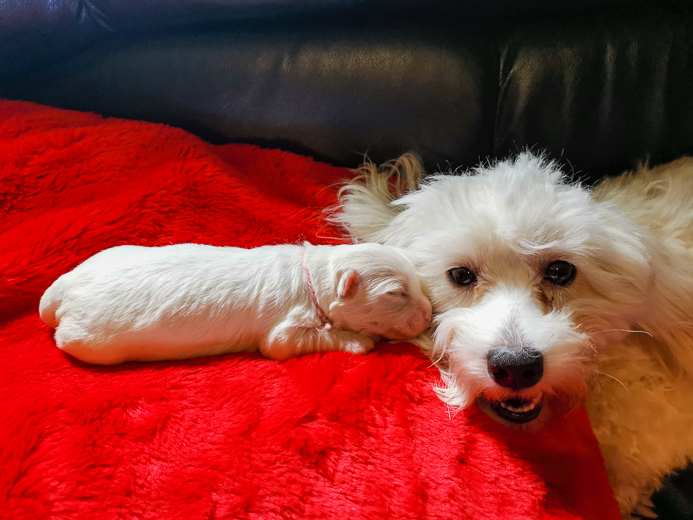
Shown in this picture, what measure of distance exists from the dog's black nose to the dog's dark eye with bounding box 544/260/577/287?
0.64 feet

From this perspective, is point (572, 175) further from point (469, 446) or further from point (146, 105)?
point (146, 105)

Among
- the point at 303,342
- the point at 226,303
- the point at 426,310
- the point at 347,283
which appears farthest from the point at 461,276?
the point at 226,303

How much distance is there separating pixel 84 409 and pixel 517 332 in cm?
79

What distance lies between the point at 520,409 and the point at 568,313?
0.20 m

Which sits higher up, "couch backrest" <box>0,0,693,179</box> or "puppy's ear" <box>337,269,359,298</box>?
"couch backrest" <box>0,0,693,179</box>

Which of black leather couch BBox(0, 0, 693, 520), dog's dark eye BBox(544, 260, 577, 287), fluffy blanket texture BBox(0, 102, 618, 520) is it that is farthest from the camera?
black leather couch BBox(0, 0, 693, 520)

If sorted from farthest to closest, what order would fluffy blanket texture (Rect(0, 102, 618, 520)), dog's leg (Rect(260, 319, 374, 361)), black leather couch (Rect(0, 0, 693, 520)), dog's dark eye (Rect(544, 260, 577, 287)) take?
black leather couch (Rect(0, 0, 693, 520)) → dog's leg (Rect(260, 319, 374, 361)) → dog's dark eye (Rect(544, 260, 577, 287)) → fluffy blanket texture (Rect(0, 102, 618, 520))

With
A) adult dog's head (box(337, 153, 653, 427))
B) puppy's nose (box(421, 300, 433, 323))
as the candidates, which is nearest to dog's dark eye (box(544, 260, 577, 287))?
adult dog's head (box(337, 153, 653, 427))

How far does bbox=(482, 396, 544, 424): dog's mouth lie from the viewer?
83 cm

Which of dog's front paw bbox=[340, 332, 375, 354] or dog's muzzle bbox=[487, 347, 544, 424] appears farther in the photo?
dog's front paw bbox=[340, 332, 375, 354]

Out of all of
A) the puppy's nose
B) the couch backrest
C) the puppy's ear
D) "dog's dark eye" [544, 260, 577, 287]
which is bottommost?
the puppy's nose

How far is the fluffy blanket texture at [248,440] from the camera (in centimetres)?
74

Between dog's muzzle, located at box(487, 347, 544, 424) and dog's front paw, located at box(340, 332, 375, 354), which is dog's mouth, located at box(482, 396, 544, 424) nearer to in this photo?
dog's muzzle, located at box(487, 347, 544, 424)

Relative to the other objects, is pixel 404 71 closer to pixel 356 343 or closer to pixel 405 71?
pixel 405 71
